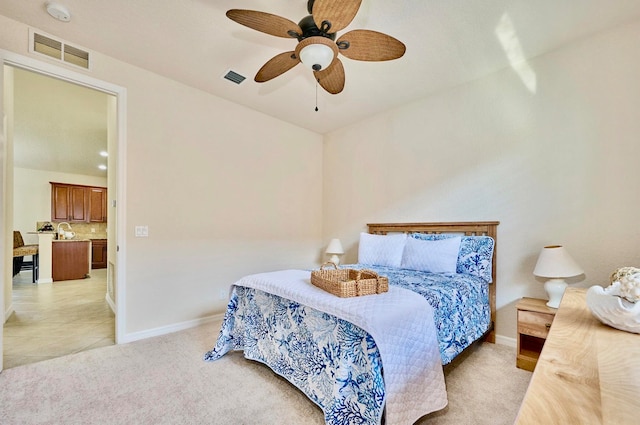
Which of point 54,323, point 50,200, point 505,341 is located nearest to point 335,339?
point 505,341

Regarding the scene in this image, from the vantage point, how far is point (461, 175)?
3.12 m

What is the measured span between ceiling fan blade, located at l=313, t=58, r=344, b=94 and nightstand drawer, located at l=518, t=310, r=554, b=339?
243cm

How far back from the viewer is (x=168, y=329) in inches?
120

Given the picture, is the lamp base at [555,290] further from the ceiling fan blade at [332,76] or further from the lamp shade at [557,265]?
the ceiling fan blade at [332,76]

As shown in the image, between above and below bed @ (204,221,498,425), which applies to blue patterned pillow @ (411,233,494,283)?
above

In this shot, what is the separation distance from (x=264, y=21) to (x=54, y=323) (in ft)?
13.3

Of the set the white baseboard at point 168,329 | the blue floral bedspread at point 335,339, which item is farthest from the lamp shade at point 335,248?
the white baseboard at point 168,329

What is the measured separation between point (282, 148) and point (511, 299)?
11.1ft

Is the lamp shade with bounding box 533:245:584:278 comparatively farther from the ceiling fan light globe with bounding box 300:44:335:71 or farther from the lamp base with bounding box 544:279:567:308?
the ceiling fan light globe with bounding box 300:44:335:71

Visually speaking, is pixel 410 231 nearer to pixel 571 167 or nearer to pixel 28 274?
pixel 571 167

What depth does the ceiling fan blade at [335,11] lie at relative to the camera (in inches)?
59.7

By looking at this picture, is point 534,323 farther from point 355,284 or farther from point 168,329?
point 168,329

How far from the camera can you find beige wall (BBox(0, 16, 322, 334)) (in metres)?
2.87

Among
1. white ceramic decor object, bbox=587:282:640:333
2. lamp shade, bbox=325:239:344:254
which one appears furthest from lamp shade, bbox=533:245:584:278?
lamp shade, bbox=325:239:344:254
